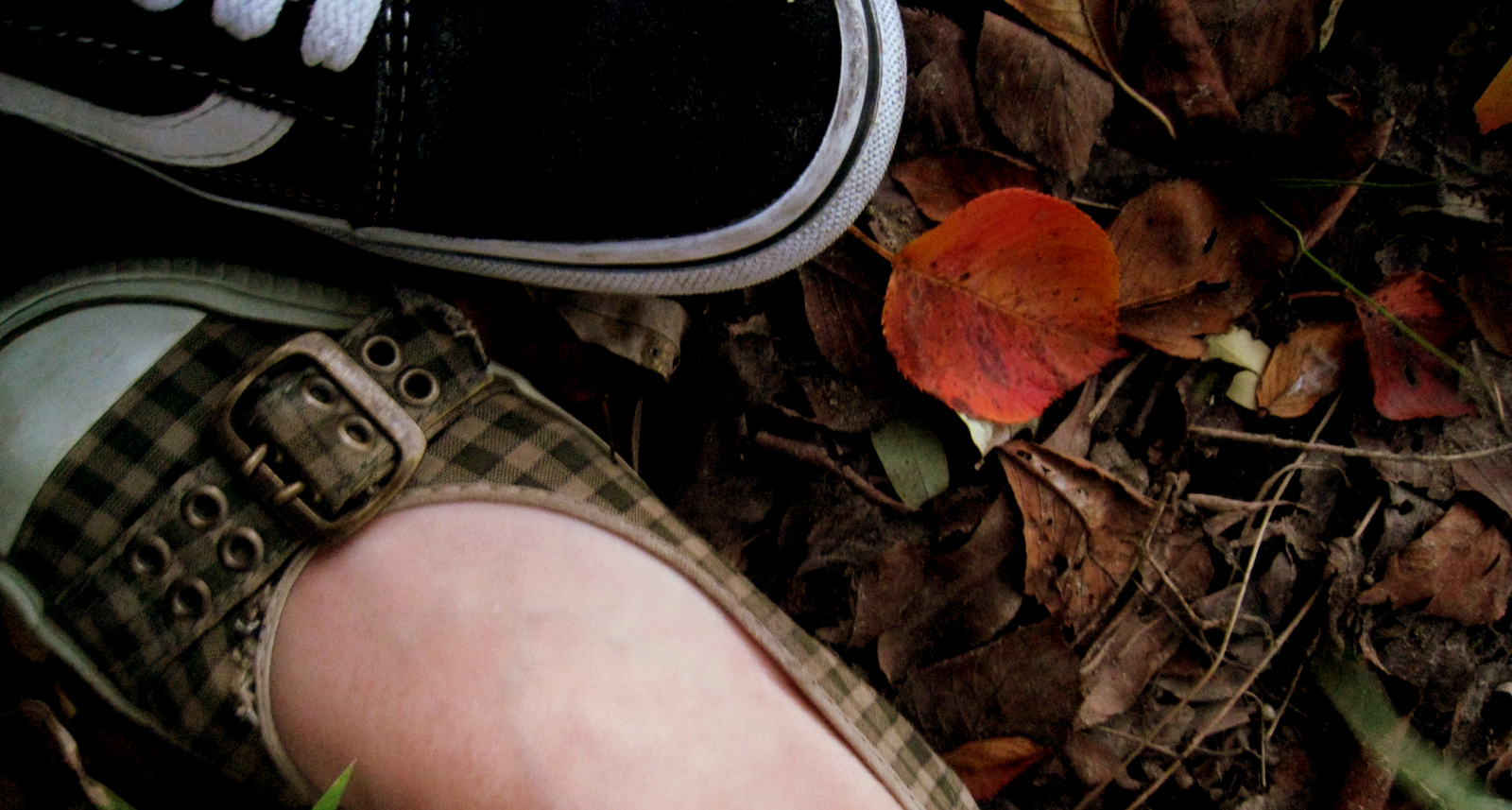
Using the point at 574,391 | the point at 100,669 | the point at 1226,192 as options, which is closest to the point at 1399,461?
the point at 1226,192

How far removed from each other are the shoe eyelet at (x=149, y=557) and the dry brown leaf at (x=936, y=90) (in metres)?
0.73

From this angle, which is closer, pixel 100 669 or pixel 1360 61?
pixel 100 669

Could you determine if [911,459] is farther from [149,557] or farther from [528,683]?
[149,557]

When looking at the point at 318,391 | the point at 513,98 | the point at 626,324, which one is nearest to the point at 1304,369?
the point at 626,324

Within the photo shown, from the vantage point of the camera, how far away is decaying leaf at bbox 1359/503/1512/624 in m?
0.96

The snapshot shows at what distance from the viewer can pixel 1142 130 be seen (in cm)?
94

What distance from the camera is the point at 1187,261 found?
927 mm

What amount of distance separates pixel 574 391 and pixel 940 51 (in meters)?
0.49

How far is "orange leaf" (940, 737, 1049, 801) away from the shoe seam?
0.79 metres

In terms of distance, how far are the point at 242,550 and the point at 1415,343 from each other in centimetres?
112

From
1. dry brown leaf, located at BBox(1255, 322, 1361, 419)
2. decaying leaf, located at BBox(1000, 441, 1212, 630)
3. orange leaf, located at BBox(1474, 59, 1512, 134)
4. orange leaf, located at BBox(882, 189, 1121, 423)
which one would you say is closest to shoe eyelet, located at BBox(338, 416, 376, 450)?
orange leaf, located at BBox(882, 189, 1121, 423)

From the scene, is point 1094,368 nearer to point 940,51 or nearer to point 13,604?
point 940,51

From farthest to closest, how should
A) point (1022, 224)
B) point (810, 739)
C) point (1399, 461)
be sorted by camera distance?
point (1399, 461) → point (1022, 224) → point (810, 739)

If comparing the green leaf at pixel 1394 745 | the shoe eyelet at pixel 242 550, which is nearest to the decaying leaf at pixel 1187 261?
the green leaf at pixel 1394 745
